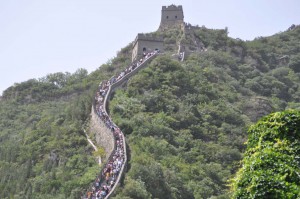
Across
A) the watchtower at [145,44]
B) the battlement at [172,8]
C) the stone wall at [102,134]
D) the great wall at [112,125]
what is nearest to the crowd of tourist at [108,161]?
the great wall at [112,125]

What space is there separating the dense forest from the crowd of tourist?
782 millimetres

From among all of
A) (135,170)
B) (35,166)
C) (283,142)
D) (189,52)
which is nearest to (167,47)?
(189,52)

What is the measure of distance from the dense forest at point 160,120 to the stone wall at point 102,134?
1.09m

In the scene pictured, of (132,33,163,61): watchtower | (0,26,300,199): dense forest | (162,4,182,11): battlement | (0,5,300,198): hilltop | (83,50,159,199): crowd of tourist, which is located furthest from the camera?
(162,4,182,11): battlement

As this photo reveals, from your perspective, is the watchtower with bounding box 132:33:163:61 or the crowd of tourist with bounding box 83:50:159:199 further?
the watchtower with bounding box 132:33:163:61

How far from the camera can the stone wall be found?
149ft

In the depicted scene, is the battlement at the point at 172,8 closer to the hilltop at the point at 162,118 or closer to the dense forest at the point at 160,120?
the hilltop at the point at 162,118

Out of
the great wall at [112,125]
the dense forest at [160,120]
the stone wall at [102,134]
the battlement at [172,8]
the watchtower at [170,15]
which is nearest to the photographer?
the great wall at [112,125]

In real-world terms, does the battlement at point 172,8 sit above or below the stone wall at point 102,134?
above

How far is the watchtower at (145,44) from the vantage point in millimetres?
66062

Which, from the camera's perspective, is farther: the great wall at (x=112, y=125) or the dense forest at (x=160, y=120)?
the dense forest at (x=160, y=120)

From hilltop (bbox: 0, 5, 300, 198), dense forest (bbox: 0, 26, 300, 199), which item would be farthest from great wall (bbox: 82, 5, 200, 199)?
dense forest (bbox: 0, 26, 300, 199)

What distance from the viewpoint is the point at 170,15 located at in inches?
3327

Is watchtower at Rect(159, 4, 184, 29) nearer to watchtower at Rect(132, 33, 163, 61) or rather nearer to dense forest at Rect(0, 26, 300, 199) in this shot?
dense forest at Rect(0, 26, 300, 199)
